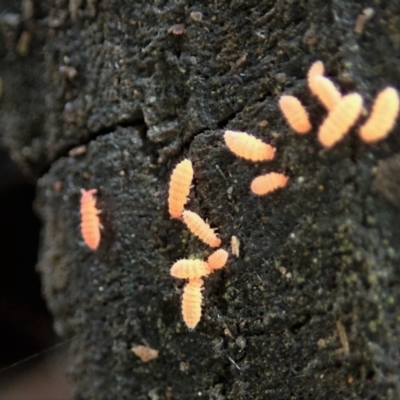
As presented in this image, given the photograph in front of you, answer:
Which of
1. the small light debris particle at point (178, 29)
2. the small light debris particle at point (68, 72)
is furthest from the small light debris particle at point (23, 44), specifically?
the small light debris particle at point (178, 29)

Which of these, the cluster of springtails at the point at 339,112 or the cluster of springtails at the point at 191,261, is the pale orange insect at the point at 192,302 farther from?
the cluster of springtails at the point at 339,112

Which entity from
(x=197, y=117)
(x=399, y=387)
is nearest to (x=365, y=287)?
(x=399, y=387)

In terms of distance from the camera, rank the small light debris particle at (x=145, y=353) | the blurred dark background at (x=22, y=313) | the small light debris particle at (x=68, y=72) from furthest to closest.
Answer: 1. the blurred dark background at (x=22, y=313)
2. the small light debris particle at (x=68, y=72)
3. the small light debris particle at (x=145, y=353)

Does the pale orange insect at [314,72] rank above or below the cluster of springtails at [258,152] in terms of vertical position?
above

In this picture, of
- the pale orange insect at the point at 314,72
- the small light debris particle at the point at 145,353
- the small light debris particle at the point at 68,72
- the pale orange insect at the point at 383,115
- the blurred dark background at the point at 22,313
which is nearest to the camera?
the pale orange insect at the point at 383,115

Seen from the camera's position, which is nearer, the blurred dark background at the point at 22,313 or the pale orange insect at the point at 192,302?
the pale orange insect at the point at 192,302

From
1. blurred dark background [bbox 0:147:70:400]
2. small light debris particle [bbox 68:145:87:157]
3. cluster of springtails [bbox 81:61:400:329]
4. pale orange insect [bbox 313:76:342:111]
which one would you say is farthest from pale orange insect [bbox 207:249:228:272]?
blurred dark background [bbox 0:147:70:400]

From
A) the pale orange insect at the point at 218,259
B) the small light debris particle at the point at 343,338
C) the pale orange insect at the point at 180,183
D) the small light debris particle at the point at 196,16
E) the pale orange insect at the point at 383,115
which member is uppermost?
the small light debris particle at the point at 196,16
